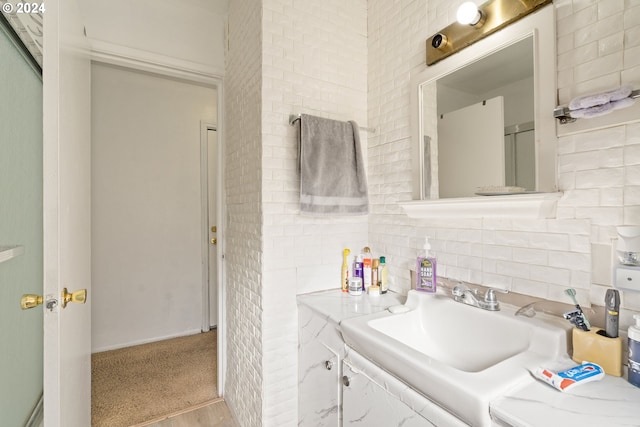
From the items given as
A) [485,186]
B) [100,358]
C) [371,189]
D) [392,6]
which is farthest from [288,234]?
[100,358]

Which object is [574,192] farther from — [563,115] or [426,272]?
[426,272]

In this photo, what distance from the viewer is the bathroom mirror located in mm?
937

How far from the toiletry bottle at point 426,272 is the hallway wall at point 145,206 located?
235 cm

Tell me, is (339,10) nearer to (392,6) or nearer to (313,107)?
(392,6)

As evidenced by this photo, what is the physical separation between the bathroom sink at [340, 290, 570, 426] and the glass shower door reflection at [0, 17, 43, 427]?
1229 mm

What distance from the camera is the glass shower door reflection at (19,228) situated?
1129 millimetres

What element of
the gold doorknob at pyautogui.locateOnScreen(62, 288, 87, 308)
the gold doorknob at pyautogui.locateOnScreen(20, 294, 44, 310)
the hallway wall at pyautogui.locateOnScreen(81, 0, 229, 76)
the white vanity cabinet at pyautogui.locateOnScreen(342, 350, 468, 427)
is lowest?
the white vanity cabinet at pyautogui.locateOnScreen(342, 350, 468, 427)

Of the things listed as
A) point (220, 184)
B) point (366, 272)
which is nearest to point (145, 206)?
point (220, 184)

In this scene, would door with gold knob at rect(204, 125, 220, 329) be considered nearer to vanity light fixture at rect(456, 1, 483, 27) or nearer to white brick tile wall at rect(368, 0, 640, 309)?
white brick tile wall at rect(368, 0, 640, 309)

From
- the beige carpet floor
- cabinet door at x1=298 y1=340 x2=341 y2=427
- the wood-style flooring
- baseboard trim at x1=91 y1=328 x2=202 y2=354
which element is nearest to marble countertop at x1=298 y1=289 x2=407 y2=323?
cabinet door at x1=298 y1=340 x2=341 y2=427

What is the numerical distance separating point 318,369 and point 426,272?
2.05ft

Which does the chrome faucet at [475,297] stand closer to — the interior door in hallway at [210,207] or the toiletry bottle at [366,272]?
the toiletry bottle at [366,272]

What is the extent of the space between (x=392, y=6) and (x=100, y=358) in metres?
3.29

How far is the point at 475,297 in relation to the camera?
109cm
